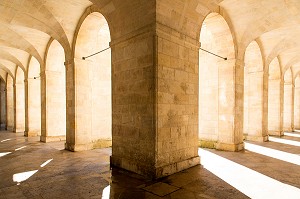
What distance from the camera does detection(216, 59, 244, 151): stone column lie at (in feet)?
27.2

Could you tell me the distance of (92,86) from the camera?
9328 millimetres

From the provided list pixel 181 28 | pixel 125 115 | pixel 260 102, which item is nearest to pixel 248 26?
pixel 181 28

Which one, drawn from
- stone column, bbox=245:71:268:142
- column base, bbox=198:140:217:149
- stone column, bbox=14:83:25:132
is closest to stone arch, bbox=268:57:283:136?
stone column, bbox=245:71:268:142

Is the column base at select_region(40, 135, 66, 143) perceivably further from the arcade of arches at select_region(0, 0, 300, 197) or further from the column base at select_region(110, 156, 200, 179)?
the column base at select_region(110, 156, 200, 179)

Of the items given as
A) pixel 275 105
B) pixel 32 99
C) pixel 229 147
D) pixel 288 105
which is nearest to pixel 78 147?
pixel 229 147

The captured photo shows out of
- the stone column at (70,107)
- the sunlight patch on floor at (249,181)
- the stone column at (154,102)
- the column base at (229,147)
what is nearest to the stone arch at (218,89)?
the column base at (229,147)

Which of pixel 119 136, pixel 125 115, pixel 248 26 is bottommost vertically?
pixel 119 136

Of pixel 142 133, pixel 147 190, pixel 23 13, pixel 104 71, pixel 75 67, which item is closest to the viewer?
pixel 147 190

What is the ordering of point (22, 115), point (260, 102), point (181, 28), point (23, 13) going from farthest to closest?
point (22, 115) < point (260, 102) < point (23, 13) < point (181, 28)

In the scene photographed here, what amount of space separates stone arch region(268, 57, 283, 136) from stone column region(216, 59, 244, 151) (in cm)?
719

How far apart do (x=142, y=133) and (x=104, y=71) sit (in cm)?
531

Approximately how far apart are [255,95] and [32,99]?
13520 millimetres

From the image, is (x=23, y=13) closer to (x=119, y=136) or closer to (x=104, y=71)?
(x=104, y=71)

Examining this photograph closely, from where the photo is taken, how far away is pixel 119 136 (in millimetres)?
5930
